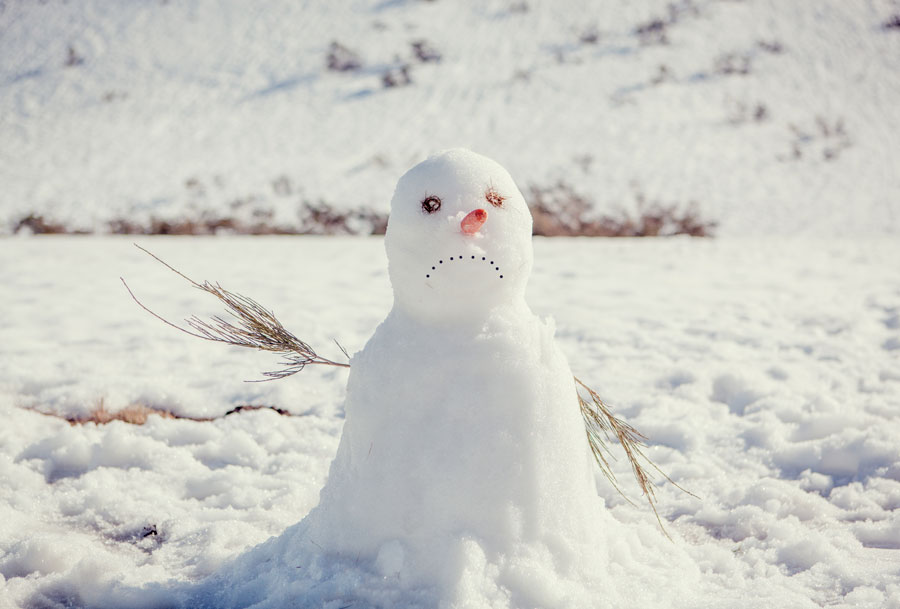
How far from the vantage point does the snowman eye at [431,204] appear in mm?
1982

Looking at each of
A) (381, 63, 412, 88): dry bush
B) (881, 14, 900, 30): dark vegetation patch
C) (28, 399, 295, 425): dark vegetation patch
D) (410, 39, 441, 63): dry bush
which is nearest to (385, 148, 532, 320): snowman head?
(28, 399, 295, 425): dark vegetation patch

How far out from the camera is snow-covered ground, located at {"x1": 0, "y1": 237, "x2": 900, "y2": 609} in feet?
7.53

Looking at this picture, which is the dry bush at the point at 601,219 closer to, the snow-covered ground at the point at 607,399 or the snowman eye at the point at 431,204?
the snow-covered ground at the point at 607,399

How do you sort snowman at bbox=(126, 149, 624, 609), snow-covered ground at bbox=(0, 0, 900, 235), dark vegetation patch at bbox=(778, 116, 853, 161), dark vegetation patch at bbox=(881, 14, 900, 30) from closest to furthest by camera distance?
snowman at bbox=(126, 149, 624, 609) < snow-covered ground at bbox=(0, 0, 900, 235) < dark vegetation patch at bbox=(778, 116, 853, 161) < dark vegetation patch at bbox=(881, 14, 900, 30)

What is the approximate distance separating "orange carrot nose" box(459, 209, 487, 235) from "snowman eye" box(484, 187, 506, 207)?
8cm

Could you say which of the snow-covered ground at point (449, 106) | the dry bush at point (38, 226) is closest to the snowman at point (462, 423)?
the snow-covered ground at point (449, 106)

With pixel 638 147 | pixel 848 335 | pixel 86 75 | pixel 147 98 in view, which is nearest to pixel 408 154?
pixel 638 147

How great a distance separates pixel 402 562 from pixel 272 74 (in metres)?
14.3

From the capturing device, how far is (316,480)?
2984 mm

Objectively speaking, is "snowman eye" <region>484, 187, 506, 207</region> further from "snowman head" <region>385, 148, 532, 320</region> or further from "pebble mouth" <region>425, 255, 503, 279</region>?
"pebble mouth" <region>425, 255, 503, 279</region>

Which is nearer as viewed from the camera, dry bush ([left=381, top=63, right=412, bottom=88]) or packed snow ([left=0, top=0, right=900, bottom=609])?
packed snow ([left=0, top=0, right=900, bottom=609])

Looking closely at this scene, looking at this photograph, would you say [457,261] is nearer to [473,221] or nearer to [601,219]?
[473,221]

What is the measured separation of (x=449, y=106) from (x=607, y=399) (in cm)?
1066

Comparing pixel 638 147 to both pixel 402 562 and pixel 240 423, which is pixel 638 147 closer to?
pixel 240 423
